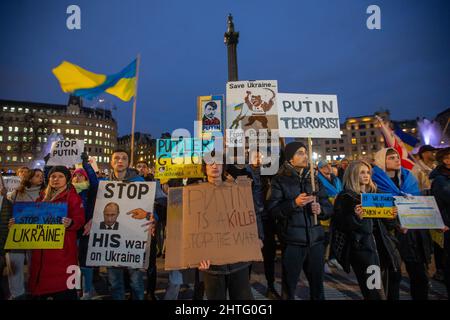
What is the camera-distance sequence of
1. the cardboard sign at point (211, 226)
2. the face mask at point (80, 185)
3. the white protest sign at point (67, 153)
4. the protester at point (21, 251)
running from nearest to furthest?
the cardboard sign at point (211, 226), the protester at point (21, 251), the white protest sign at point (67, 153), the face mask at point (80, 185)

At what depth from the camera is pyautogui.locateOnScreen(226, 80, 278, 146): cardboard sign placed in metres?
8.89

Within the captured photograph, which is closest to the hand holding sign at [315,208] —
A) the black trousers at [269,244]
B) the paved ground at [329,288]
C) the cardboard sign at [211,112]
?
the black trousers at [269,244]

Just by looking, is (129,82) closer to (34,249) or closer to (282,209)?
(34,249)

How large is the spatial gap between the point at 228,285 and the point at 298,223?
134 cm

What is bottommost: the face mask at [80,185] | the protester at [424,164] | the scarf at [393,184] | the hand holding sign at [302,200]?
the hand holding sign at [302,200]

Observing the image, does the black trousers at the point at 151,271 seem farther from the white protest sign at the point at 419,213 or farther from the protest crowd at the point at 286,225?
the white protest sign at the point at 419,213

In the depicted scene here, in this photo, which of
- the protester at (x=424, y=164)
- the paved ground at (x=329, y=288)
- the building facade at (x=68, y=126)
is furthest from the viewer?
the building facade at (x=68, y=126)

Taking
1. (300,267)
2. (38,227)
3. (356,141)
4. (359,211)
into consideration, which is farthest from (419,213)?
(356,141)

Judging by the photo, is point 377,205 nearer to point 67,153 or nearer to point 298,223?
point 298,223

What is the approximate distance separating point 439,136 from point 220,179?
9.37 m

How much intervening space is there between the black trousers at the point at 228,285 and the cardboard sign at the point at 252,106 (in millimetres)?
5869

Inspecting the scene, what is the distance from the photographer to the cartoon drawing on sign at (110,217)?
4281mm

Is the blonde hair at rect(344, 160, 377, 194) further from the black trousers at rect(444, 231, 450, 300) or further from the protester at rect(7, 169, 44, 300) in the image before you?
the protester at rect(7, 169, 44, 300)
